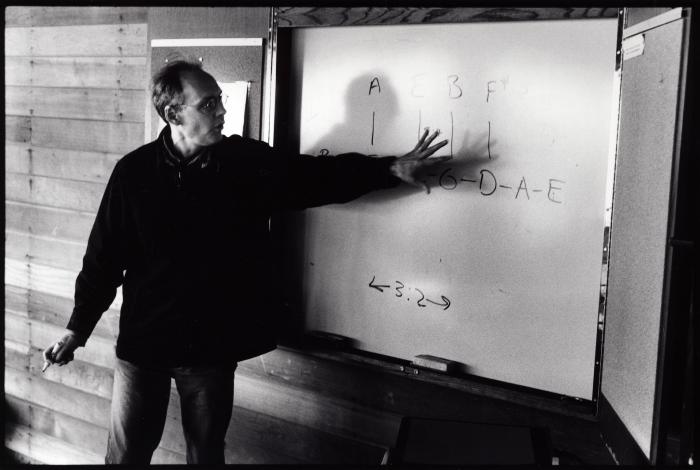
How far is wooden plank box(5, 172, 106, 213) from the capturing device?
2.24 metres

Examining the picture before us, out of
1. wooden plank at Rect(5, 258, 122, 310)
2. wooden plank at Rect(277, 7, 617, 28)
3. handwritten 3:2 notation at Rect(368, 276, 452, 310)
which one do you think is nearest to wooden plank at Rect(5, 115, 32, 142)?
wooden plank at Rect(5, 258, 122, 310)

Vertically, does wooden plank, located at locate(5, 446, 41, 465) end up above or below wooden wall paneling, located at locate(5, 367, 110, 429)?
below

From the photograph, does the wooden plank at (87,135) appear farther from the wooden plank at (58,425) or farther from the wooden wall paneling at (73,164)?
the wooden plank at (58,425)

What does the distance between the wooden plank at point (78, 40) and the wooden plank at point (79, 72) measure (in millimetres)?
19

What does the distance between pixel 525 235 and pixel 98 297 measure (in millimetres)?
1097

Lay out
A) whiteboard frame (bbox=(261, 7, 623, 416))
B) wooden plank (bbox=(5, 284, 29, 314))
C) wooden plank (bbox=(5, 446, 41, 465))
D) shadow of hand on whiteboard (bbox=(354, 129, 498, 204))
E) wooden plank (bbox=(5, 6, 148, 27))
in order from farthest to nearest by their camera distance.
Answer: wooden plank (bbox=(5, 446, 41, 465)) → wooden plank (bbox=(5, 284, 29, 314)) → wooden plank (bbox=(5, 6, 148, 27)) → shadow of hand on whiteboard (bbox=(354, 129, 498, 204)) → whiteboard frame (bbox=(261, 7, 623, 416))

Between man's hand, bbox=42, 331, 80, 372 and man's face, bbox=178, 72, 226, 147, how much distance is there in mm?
587

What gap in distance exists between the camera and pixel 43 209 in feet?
7.76

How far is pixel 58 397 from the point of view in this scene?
7.98 ft

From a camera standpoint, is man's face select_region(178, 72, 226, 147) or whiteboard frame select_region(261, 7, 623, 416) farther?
man's face select_region(178, 72, 226, 147)

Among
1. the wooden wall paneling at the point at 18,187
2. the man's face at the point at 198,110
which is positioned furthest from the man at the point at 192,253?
the wooden wall paneling at the point at 18,187

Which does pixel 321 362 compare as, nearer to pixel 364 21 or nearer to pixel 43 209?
pixel 364 21

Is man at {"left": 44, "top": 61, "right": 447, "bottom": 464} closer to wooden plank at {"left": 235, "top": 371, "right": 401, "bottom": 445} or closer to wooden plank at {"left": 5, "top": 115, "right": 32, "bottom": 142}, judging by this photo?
wooden plank at {"left": 235, "top": 371, "right": 401, "bottom": 445}

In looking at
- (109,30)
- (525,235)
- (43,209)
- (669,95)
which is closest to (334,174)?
(525,235)
